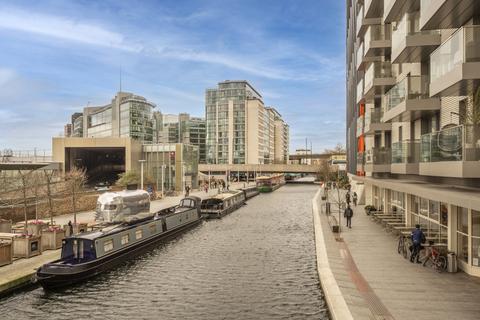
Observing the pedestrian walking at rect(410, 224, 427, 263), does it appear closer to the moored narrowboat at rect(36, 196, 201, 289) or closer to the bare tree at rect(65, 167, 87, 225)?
the moored narrowboat at rect(36, 196, 201, 289)

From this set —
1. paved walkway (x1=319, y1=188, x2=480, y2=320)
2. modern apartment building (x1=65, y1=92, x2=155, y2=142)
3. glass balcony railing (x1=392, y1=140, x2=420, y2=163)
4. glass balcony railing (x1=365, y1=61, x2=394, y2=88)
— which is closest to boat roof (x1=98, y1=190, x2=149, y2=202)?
paved walkway (x1=319, y1=188, x2=480, y2=320)

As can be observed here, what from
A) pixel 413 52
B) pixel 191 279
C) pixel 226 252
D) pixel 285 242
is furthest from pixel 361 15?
pixel 191 279

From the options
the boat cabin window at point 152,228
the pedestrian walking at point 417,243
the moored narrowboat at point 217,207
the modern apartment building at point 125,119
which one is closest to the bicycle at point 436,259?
the pedestrian walking at point 417,243

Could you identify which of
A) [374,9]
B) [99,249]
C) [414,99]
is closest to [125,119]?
[374,9]

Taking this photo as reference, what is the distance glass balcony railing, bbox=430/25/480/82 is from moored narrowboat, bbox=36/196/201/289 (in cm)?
1800

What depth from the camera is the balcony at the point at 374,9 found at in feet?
119

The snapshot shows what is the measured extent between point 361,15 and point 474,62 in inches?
1172

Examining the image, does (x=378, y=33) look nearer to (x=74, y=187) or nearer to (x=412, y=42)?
(x=412, y=42)

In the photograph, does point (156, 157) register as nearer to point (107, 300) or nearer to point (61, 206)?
point (61, 206)

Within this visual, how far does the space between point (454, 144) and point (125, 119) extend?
144 m

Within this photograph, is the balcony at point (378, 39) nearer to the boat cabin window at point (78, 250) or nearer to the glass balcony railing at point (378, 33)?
the glass balcony railing at point (378, 33)

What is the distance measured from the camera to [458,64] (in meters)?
16.1

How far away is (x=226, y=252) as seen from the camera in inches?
1121

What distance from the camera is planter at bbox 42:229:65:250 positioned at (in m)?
25.6
